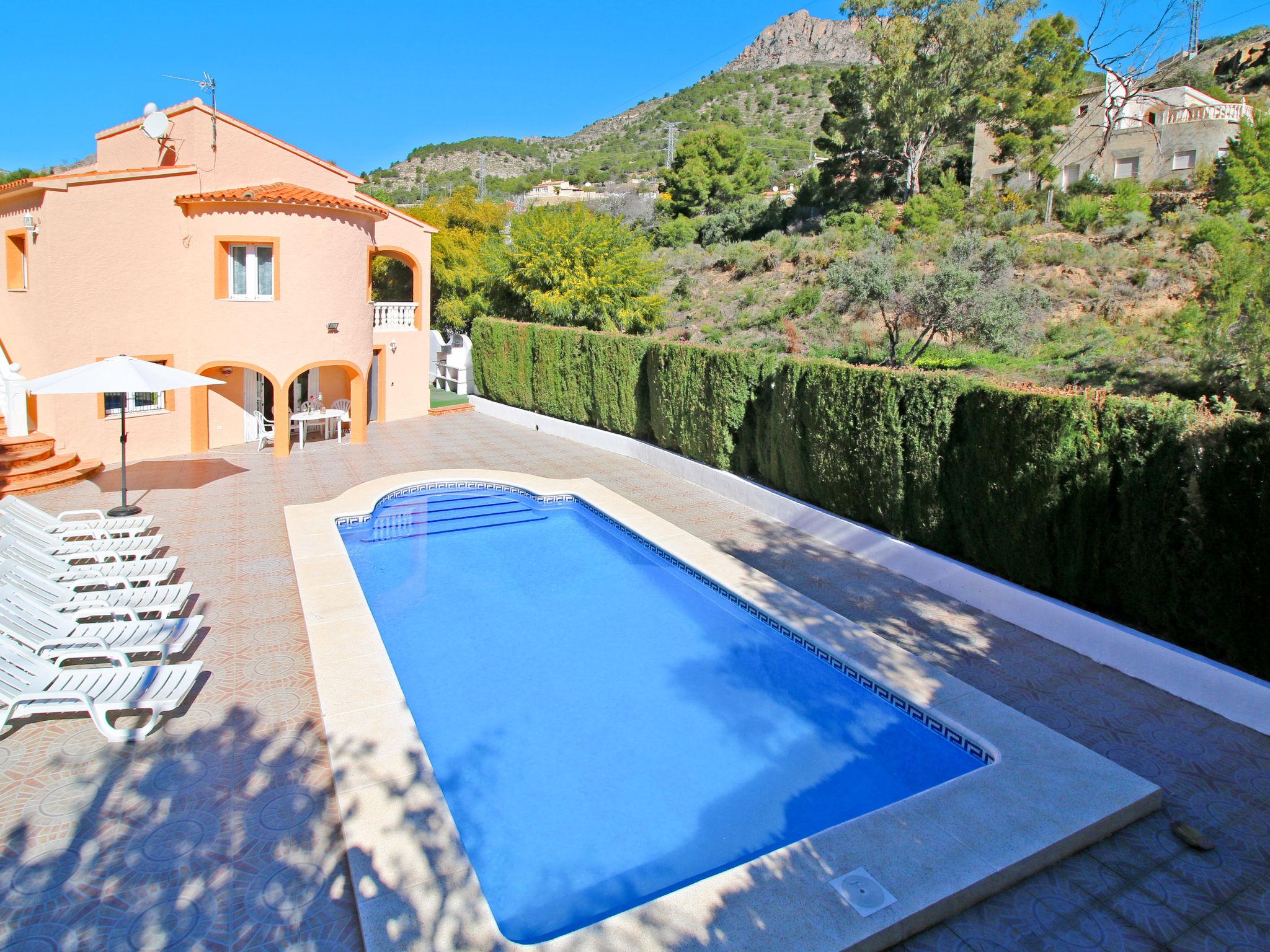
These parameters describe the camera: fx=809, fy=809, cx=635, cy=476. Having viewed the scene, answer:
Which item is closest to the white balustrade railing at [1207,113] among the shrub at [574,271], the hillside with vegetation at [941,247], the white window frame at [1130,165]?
the white window frame at [1130,165]

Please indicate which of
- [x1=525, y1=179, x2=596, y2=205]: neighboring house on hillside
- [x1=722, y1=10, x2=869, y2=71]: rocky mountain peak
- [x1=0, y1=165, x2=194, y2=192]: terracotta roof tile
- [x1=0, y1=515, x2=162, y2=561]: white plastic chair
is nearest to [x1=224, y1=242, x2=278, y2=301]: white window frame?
[x1=0, y1=165, x2=194, y2=192]: terracotta roof tile

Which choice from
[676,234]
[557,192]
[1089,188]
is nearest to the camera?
[1089,188]

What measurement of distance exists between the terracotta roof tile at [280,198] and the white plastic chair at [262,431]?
497cm

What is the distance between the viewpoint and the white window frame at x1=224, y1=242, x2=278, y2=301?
17.9 m

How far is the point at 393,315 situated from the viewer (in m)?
22.8

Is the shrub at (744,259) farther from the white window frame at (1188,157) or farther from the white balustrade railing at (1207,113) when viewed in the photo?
the white balustrade railing at (1207,113)

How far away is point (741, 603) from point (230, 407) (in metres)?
14.3

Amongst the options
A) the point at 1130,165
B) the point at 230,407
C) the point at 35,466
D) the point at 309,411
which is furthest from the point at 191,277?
the point at 1130,165

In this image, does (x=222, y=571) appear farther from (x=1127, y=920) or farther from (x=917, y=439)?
(x=1127, y=920)

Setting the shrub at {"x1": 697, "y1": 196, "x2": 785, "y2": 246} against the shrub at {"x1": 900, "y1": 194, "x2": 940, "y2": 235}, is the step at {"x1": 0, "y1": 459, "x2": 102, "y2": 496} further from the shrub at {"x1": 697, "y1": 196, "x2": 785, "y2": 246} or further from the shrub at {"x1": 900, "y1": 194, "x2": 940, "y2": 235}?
the shrub at {"x1": 697, "y1": 196, "x2": 785, "y2": 246}

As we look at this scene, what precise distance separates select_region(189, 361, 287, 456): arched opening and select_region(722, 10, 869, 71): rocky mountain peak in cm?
12944

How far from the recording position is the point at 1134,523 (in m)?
8.84

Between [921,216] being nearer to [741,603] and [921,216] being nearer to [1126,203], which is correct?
[1126,203]

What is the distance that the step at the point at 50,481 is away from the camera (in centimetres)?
1420
